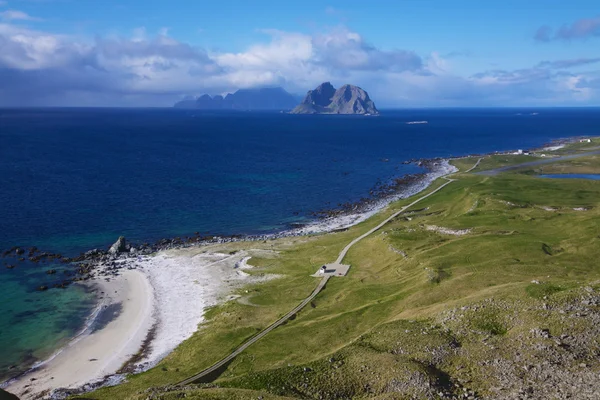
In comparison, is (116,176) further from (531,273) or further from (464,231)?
(531,273)

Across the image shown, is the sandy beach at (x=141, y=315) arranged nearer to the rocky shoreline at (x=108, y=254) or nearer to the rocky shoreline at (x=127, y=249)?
the rocky shoreline at (x=108, y=254)

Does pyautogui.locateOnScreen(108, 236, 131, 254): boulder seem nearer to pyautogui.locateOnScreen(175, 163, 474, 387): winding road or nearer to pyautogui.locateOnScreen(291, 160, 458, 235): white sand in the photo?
pyautogui.locateOnScreen(291, 160, 458, 235): white sand

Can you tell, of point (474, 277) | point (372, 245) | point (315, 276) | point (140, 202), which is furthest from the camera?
point (140, 202)

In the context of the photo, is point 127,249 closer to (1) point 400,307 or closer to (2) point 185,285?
(2) point 185,285

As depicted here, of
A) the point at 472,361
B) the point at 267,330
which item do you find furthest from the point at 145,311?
the point at 472,361

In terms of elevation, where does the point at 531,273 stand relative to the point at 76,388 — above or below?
above

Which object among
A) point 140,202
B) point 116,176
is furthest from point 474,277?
point 116,176

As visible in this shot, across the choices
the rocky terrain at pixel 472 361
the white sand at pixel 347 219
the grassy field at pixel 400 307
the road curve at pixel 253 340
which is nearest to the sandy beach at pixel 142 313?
the grassy field at pixel 400 307
